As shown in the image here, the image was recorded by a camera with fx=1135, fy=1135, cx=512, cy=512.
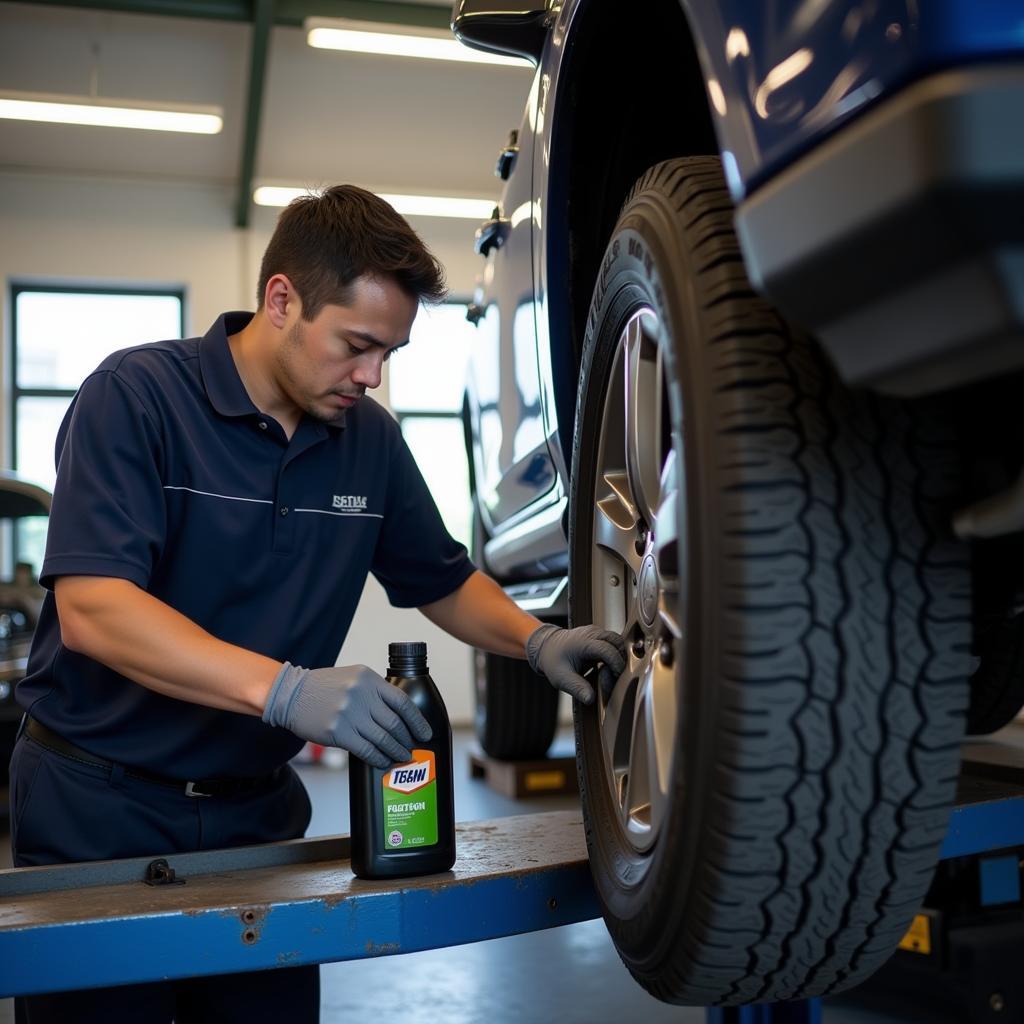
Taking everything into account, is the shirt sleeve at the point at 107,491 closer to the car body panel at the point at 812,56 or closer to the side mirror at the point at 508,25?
the side mirror at the point at 508,25

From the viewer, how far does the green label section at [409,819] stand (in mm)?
1211

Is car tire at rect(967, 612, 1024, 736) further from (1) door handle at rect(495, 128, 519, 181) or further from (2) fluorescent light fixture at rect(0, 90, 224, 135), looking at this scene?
(2) fluorescent light fixture at rect(0, 90, 224, 135)

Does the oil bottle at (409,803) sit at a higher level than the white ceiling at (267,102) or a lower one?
lower

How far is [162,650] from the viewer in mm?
1243

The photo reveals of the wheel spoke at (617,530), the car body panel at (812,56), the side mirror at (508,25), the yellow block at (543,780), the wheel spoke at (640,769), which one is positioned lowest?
the yellow block at (543,780)

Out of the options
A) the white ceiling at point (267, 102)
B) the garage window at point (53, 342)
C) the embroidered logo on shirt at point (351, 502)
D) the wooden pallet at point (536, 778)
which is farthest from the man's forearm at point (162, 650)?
the garage window at point (53, 342)

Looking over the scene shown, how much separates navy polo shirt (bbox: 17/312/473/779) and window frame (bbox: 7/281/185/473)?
23.3ft

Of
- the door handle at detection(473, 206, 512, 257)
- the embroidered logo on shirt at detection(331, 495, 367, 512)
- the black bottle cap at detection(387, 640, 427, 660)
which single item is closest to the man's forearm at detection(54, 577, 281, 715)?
the black bottle cap at detection(387, 640, 427, 660)

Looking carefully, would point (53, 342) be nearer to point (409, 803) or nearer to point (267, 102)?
point (267, 102)

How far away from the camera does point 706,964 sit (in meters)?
0.91

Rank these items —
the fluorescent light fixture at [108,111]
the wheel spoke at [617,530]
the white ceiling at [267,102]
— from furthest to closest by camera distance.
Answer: the white ceiling at [267,102] → the fluorescent light fixture at [108,111] → the wheel spoke at [617,530]

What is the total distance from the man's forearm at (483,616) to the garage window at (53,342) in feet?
22.6

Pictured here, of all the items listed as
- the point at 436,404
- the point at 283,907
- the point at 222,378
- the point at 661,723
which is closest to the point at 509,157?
the point at 222,378

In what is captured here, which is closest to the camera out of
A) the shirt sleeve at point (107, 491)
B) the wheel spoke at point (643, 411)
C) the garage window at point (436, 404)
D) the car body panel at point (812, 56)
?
the car body panel at point (812, 56)
